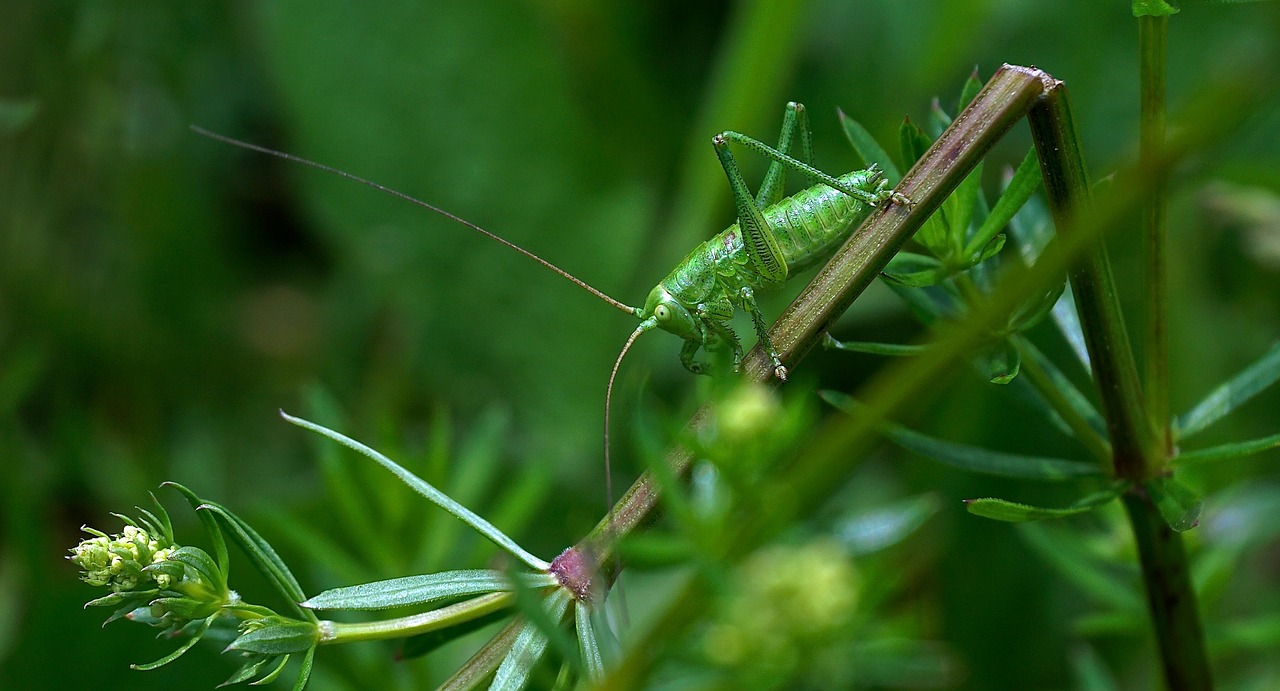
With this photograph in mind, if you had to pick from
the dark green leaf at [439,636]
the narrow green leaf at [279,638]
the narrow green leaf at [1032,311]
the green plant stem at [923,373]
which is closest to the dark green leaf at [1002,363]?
the narrow green leaf at [1032,311]

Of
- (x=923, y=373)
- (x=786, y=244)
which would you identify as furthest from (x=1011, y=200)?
(x=786, y=244)

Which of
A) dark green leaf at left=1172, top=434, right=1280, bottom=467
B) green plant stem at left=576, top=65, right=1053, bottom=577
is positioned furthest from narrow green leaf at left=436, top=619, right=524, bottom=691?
dark green leaf at left=1172, top=434, right=1280, bottom=467

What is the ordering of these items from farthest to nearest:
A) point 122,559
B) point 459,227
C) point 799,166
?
1. point 459,227
2. point 799,166
3. point 122,559

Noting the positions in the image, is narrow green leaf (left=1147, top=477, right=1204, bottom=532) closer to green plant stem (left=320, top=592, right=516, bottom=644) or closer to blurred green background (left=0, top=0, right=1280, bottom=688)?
green plant stem (left=320, top=592, right=516, bottom=644)

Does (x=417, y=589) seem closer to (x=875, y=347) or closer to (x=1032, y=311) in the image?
(x=875, y=347)

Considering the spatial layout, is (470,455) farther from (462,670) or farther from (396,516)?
(462,670)
